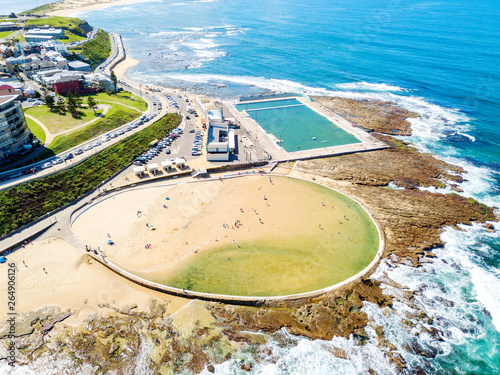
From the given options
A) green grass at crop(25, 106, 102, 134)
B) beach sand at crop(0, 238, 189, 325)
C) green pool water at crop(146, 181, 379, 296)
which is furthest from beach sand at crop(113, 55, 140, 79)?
green pool water at crop(146, 181, 379, 296)

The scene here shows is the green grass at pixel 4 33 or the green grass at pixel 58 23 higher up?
the green grass at pixel 58 23

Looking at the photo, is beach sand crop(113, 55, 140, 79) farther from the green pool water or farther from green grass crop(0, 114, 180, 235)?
the green pool water

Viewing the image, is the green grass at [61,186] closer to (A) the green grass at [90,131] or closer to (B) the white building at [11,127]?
(A) the green grass at [90,131]

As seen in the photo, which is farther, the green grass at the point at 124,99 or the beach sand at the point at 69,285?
the green grass at the point at 124,99

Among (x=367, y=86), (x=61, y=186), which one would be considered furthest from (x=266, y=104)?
(x=61, y=186)

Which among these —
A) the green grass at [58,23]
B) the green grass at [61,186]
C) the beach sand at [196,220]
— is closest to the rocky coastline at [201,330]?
the beach sand at [196,220]

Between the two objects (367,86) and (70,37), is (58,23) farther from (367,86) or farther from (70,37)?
(367,86)

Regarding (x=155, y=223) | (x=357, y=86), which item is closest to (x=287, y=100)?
(x=357, y=86)
